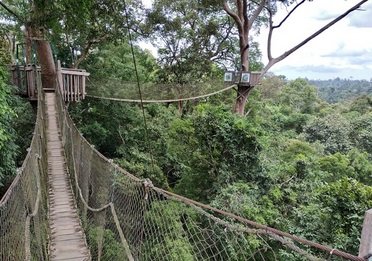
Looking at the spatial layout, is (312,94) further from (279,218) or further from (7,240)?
(7,240)

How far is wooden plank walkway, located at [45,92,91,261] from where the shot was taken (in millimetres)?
2580

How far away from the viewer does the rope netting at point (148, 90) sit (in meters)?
7.39

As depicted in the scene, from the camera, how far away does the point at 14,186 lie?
215 centimetres

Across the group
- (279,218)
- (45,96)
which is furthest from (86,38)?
(279,218)

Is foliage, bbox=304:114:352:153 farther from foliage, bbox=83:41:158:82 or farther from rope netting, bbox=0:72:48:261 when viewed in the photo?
rope netting, bbox=0:72:48:261

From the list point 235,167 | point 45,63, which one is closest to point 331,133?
point 235,167

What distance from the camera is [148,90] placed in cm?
785

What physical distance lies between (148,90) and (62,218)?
16.6 ft

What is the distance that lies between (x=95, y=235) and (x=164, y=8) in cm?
753

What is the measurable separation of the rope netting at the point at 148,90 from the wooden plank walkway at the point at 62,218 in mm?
2743

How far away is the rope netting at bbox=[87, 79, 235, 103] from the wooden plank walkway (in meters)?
2.74

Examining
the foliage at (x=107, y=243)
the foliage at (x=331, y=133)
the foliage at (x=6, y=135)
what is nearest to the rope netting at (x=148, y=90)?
the foliage at (x=6, y=135)

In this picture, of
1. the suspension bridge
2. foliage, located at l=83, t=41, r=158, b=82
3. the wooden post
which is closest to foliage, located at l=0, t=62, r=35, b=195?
the suspension bridge

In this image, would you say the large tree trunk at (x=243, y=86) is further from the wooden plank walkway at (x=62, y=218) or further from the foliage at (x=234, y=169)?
the wooden plank walkway at (x=62, y=218)
